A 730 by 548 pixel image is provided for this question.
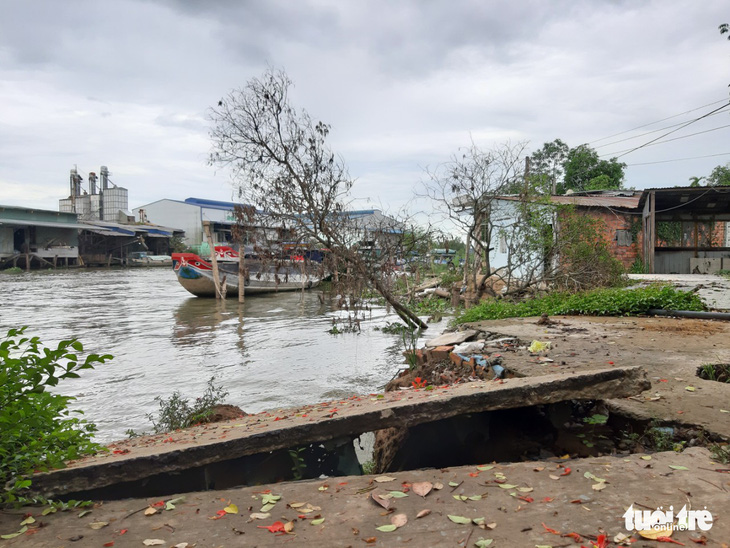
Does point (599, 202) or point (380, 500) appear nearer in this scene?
point (380, 500)

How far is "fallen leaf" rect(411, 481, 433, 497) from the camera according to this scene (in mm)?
2430

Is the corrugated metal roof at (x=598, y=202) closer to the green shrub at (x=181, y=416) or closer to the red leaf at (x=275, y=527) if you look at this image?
the green shrub at (x=181, y=416)

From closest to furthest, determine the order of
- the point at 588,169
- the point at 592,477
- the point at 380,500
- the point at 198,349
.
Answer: the point at 380,500 → the point at 592,477 → the point at 198,349 → the point at 588,169

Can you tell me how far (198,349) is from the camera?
10531 mm

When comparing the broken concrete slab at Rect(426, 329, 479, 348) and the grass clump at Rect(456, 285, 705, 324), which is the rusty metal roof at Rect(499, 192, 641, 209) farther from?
the broken concrete slab at Rect(426, 329, 479, 348)

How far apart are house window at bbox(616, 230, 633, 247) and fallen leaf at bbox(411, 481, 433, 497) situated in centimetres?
1763

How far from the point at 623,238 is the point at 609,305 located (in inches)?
420

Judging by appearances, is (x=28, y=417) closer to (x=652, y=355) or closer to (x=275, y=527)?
(x=275, y=527)

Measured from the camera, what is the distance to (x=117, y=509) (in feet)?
8.14

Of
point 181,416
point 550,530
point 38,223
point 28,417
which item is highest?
point 38,223

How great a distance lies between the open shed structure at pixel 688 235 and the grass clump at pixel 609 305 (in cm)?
802

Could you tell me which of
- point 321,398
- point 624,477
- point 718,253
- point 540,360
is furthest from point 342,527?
point 718,253

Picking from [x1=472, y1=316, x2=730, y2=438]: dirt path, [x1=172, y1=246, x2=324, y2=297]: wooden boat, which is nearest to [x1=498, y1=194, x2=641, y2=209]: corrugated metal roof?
[x1=172, y1=246, x2=324, y2=297]: wooden boat

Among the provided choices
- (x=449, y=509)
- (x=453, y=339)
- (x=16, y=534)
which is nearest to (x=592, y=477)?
(x=449, y=509)
